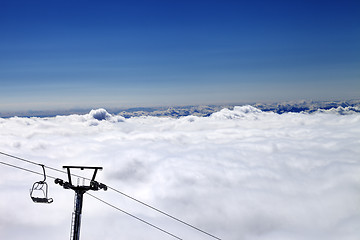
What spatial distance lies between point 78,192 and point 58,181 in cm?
196

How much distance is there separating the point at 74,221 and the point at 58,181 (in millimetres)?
3402

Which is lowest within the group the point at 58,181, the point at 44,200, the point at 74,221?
the point at 74,221

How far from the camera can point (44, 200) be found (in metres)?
20.0

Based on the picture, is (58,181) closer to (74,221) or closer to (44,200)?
(44,200)

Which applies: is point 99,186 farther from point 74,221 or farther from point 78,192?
point 74,221

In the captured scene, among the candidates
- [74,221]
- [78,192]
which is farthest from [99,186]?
[74,221]

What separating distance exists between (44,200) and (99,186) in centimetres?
433

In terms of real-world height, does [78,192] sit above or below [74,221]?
above

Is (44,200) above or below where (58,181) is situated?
below

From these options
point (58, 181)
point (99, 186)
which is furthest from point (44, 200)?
point (99, 186)

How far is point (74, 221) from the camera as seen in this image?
19891 millimetres

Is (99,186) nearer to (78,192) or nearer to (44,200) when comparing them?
(78,192)

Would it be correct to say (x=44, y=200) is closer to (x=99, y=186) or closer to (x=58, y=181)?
(x=58, y=181)
